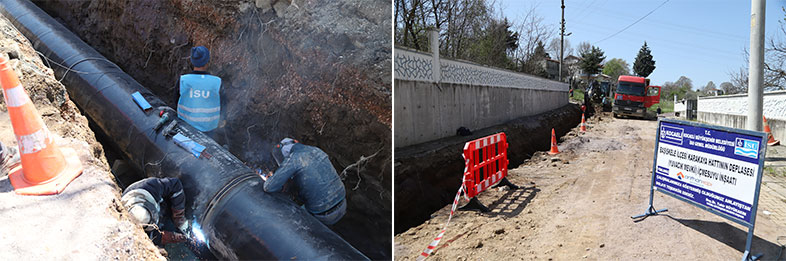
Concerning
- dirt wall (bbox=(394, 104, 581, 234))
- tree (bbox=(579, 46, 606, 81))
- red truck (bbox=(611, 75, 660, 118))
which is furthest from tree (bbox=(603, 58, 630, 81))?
dirt wall (bbox=(394, 104, 581, 234))

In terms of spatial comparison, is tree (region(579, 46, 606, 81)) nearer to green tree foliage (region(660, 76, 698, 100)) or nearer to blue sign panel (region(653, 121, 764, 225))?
green tree foliage (region(660, 76, 698, 100))

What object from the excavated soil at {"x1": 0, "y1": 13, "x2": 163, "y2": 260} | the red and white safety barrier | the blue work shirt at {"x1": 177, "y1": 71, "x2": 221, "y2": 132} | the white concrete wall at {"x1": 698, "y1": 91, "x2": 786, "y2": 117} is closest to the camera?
the excavated soil at {"x1": 0, "y1": 13, "x2": 163, "y2": 260}

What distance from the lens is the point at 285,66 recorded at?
8.03 ft

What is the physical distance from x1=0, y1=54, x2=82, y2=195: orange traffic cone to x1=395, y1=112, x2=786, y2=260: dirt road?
245cm

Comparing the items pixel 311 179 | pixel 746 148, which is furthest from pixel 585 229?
pixel 311 179

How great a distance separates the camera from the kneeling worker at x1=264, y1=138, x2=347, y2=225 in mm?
2188

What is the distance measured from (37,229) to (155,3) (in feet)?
4.65

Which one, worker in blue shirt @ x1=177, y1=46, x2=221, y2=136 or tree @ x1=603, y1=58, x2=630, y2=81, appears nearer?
worker in blue shirt @ x1=177, y1=46, x2=221, y2=136

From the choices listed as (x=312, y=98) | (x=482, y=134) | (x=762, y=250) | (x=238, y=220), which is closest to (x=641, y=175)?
(x=762, y=250)

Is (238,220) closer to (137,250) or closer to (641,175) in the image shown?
(137,250)

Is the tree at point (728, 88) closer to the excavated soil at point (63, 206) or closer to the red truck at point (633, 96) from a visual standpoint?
→ the red truck at point (633, 96)

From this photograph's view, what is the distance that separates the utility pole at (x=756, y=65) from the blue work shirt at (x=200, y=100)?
16.2ft

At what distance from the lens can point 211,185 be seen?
1.98 m

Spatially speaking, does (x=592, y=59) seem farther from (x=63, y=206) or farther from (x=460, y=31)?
(x=63, y=206)
